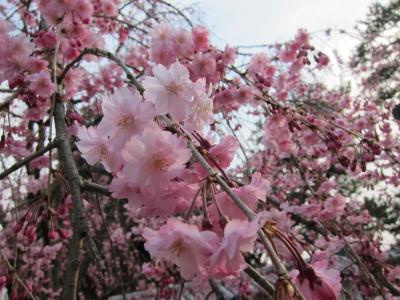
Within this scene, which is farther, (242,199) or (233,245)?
(242,199)

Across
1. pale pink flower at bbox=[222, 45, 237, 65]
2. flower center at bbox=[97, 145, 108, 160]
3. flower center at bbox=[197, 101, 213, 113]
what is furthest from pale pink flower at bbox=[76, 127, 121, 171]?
pale pink flower at bbox=[222, 45, 237, 65]

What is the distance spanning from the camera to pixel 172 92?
105 centimetres

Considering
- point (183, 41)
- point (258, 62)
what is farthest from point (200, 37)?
point (258, 62)

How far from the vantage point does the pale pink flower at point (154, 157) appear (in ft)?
2.95

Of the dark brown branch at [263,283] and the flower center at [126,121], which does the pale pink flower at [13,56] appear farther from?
the dark brown branch at [263,283]

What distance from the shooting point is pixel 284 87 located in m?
3.88

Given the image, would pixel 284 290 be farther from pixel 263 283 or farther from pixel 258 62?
pixel 258 62

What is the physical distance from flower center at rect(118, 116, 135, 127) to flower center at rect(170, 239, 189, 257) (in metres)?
0.36

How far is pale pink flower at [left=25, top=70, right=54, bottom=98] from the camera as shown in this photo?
2.12m

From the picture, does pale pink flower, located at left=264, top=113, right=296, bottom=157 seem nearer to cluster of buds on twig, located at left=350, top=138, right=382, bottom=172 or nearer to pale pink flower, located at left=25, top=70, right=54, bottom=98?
cluster of buds on twig, located at left=350, top=138, right=382, bottom=172

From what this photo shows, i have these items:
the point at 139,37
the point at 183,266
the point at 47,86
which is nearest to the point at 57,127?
the point at 47,86

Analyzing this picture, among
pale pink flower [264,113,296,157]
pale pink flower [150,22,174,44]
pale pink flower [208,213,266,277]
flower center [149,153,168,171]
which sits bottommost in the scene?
pale pink flower [208,213,266,277]

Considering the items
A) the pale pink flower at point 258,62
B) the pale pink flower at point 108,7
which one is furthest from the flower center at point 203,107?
the pale pink flower at point 108,7

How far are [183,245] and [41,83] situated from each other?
1.70 metres
